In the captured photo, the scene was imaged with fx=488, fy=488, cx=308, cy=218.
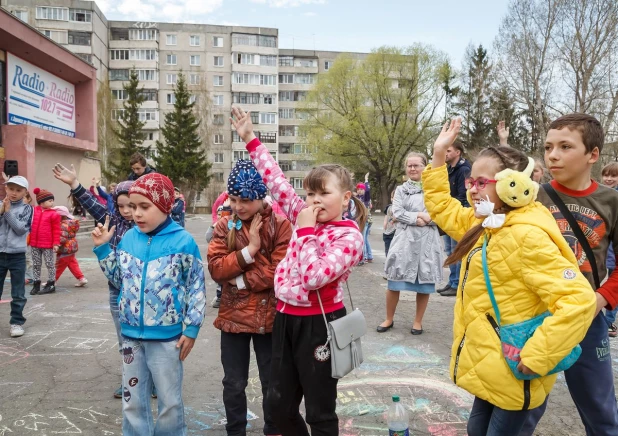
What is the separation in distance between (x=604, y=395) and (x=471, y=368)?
78cm

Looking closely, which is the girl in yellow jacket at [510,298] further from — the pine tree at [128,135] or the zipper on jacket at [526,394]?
the pine tree at [128,135]

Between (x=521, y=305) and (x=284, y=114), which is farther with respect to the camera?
(x=284, y=114)

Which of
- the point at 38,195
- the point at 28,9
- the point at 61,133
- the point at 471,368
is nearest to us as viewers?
the point at 471,368

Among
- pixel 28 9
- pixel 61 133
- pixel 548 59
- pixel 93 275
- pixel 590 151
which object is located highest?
pixel 28 9

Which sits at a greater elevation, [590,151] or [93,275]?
[590,151]

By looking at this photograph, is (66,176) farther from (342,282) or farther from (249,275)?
(342,282)

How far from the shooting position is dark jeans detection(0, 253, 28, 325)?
18.4 feet

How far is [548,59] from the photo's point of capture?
85.3 ft

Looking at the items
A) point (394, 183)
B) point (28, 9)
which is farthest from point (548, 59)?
point (28, 9)

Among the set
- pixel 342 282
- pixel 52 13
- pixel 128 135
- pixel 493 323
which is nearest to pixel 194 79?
pixel 52 13

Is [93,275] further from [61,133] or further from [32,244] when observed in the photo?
[61,133]

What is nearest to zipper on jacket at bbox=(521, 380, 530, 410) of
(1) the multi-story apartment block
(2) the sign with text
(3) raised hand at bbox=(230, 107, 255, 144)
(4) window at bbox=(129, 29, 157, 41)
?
(3) raised hand at bbox=(230, 107, 255, 144)

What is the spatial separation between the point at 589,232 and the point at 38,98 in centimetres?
2122

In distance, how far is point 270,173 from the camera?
10.6 ft
